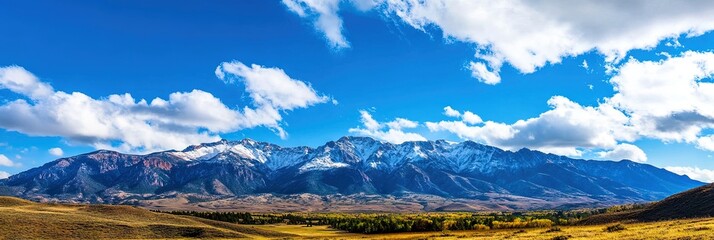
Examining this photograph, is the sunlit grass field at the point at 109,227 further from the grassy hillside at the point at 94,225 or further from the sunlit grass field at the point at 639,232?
the sunlit grass field at the point at 639,232

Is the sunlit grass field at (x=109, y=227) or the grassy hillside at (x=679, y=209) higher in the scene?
the grassy hillside at (x=679, y=209)

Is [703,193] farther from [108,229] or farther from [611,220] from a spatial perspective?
[108,229]

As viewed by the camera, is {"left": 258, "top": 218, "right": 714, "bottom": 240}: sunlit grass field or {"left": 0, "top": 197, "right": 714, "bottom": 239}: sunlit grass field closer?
{"left": 258, "top": 218, "right": 714, "bottom": 240}: sunlit grass field

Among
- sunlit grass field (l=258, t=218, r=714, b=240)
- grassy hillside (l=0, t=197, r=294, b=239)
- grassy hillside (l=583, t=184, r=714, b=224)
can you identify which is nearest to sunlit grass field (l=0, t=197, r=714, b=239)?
grassy hillside (l=0, t=197, r=294, b=239)

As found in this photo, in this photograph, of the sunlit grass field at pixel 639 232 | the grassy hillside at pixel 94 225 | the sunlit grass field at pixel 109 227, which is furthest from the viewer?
the grassy hillside at pixel 94 225

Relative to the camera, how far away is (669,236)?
48.1 m

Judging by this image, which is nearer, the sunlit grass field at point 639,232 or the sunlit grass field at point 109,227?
the sunlit grass field at point 639,232

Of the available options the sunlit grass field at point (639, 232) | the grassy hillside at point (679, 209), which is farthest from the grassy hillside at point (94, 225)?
the grassy hillside at point (679, 209)

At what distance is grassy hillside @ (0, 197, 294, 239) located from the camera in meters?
103

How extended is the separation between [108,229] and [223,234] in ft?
83.7

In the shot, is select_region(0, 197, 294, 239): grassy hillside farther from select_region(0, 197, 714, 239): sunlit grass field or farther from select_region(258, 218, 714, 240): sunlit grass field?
select_region(258, 218, 714, 240): sunlit grass field

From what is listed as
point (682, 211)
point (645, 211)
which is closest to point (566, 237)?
point (682, 211)

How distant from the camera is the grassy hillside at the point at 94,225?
337 ft

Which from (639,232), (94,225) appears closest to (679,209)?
(639,232)
